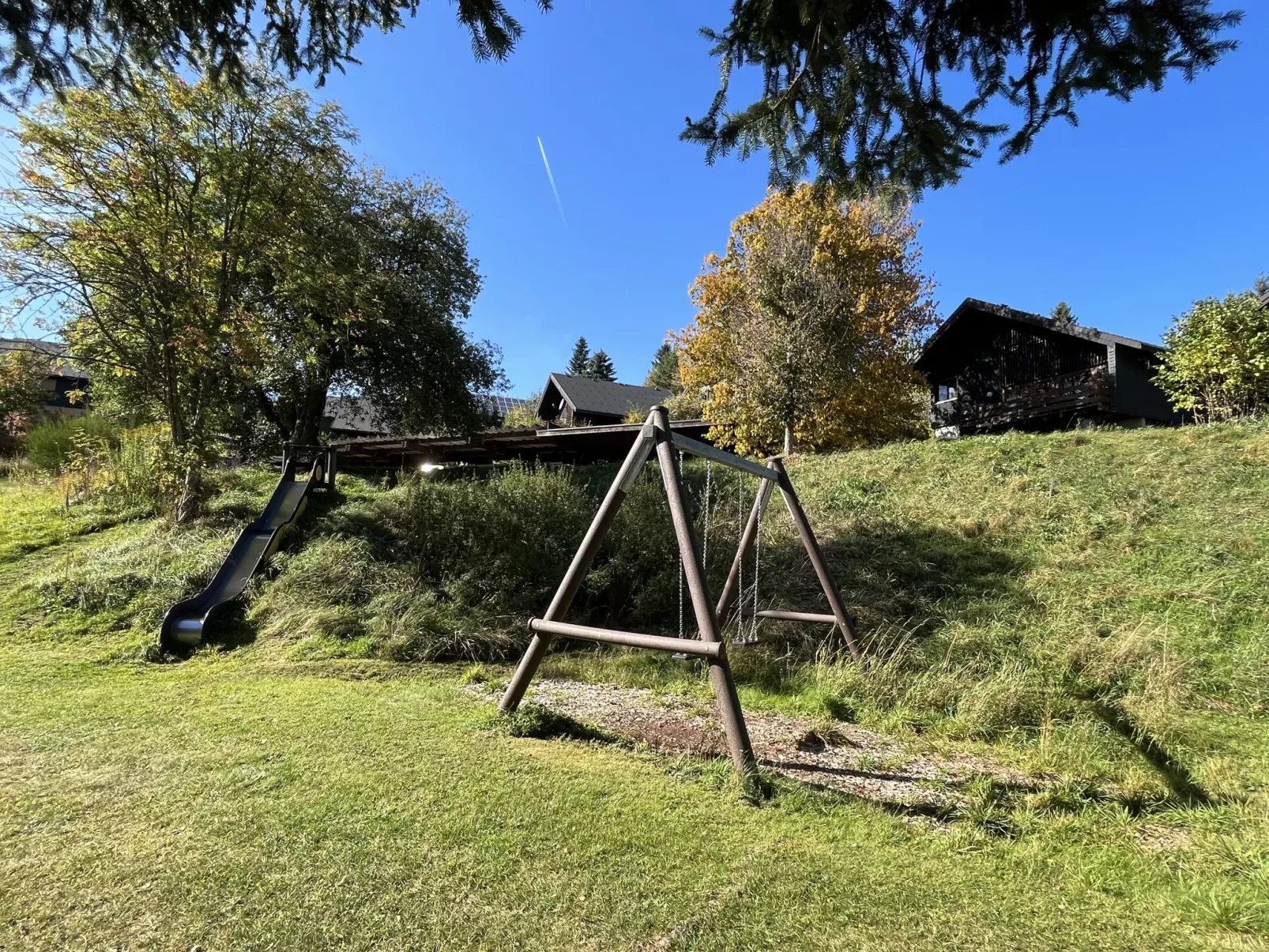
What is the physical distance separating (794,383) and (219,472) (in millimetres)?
14357

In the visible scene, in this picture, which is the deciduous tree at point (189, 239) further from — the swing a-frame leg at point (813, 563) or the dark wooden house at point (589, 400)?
the dark wooden house at point (589, 400)

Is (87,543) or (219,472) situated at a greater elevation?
(219,472)

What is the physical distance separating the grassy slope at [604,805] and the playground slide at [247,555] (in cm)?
44

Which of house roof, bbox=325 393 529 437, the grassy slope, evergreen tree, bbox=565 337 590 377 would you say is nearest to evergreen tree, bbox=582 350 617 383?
evergreen tree, bbox=565 337 590 377

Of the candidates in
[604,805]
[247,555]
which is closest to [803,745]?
[604,805]

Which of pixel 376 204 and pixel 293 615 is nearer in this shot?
pixel 293 615

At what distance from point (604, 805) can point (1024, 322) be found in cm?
A: 2190

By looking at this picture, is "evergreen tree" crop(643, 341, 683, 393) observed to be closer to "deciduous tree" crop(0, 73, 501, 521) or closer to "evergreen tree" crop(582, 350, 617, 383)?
"evergreen tree" crop(582, 350, 617, 383)

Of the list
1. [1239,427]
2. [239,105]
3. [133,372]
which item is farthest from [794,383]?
[133,372]

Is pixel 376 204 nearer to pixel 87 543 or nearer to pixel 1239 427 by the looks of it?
pixel 87 543

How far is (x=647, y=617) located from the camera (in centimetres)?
776

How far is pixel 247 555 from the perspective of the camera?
8125 millimetres

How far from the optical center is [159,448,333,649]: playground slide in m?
6.31

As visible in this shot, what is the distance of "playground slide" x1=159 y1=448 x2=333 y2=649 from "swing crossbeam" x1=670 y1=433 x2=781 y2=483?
227 inches
